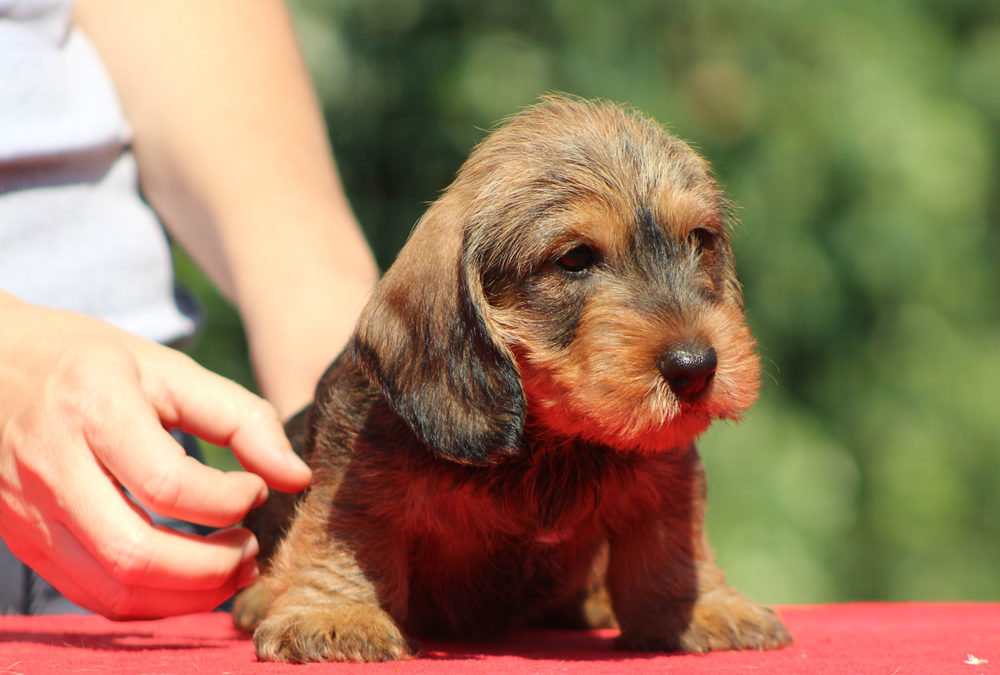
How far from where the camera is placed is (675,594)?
3217 millimetres

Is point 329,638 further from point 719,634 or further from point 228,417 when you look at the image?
point 719,634

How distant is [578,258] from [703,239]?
43cm

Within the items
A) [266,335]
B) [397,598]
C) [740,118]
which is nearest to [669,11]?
[740,118]

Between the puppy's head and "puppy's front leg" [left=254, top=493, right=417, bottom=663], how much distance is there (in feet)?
1.48

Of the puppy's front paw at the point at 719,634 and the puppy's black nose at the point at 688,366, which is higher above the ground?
the puppy's black nose at the point at 688,366

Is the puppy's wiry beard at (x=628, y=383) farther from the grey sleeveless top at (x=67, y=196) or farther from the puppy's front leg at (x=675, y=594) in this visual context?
the grey sleeveless top at (x=67, y=196)

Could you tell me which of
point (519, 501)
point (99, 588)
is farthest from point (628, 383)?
point (99, 588)

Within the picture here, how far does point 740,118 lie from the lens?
23.8ft

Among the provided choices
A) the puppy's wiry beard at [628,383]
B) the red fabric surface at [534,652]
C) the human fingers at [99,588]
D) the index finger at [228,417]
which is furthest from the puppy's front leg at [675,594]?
the human fingers at [99,588]

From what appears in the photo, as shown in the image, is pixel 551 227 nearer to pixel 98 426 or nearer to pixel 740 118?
pixel 98 426

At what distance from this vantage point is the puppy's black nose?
267 cm

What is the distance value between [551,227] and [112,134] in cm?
182

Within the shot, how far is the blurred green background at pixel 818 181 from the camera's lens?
22.4 ft

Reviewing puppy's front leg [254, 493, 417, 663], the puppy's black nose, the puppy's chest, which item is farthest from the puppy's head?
puppy's front leg [254, 493, 417, 663]
